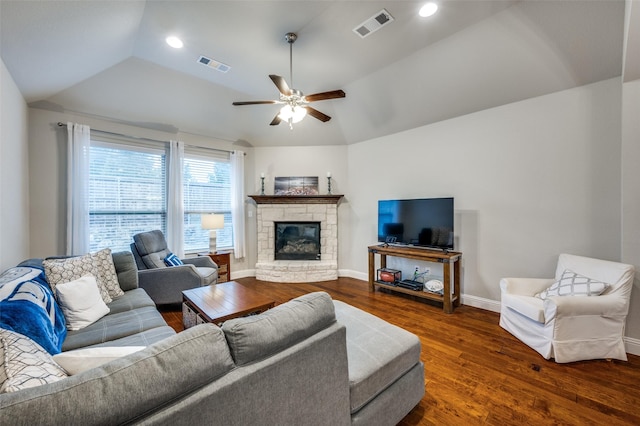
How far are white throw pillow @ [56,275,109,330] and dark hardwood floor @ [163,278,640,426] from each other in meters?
0.96

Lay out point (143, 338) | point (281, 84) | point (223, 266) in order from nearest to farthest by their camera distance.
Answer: point (143, 338), point (281, 84), point (223, 266)

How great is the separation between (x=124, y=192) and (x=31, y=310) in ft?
9.77

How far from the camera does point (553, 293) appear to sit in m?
2.56

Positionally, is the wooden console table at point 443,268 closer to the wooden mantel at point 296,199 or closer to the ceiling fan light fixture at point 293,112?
the wooden mantel at point 296,199

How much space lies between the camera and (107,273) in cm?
267

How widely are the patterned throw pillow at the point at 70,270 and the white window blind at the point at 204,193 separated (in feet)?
6.93

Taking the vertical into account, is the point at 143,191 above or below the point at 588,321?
above

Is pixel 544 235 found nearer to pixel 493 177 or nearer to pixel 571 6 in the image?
pixel 493 177

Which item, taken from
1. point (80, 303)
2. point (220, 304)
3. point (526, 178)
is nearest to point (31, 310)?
point (80, 303)

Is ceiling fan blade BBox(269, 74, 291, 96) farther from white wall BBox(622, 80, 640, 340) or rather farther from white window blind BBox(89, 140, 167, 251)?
white wall BBox(622, 80, 640, 340)

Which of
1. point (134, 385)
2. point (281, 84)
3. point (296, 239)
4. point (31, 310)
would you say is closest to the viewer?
point (134, 385)

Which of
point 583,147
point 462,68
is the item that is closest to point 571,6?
point 462,68

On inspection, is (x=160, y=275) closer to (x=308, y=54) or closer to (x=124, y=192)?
(x=124, y=192)

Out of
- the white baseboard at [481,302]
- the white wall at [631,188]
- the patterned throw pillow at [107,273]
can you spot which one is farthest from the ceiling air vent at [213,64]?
the white baseboard at [481,302]
